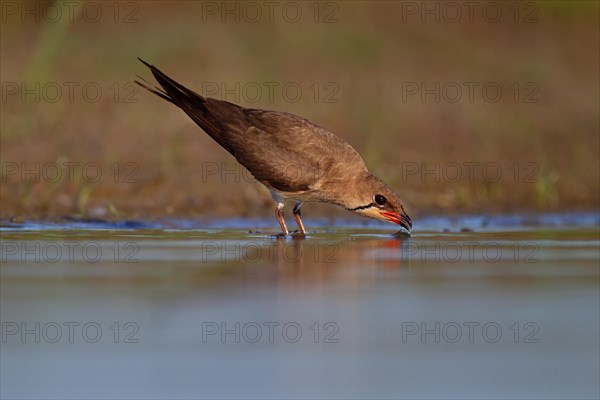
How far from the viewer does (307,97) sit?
588 inches

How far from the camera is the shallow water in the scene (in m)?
4.88

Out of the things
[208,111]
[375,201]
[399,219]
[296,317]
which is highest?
[208,111]

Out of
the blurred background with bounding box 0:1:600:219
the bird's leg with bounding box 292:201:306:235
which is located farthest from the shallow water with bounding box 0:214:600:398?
the blurred background with bounding box 0:1:600:219

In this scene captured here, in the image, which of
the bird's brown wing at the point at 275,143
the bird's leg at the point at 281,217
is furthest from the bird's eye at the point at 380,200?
the bird's leg at the point at 281,217

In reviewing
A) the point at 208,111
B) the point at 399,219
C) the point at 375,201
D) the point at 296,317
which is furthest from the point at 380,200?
the point at 296,317

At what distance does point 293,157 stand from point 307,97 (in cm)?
499

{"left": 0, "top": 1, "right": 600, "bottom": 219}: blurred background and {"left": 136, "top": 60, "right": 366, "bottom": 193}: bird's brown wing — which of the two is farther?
{"left": 0, "top": 1, "right": 600, "bottom": 219}: blurred background

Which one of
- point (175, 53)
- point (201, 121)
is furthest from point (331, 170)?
point (175, 53)

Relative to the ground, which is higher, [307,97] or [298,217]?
[307,97]

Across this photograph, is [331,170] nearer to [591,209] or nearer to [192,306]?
[591,209]

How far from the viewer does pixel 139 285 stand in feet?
22.6

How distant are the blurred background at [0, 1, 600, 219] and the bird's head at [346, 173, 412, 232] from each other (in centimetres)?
138

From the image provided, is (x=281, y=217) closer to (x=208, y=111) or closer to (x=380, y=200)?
(x=380, y=200)

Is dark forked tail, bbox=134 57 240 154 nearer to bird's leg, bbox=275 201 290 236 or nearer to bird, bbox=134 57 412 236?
bird, bbox=134 57 412 236
